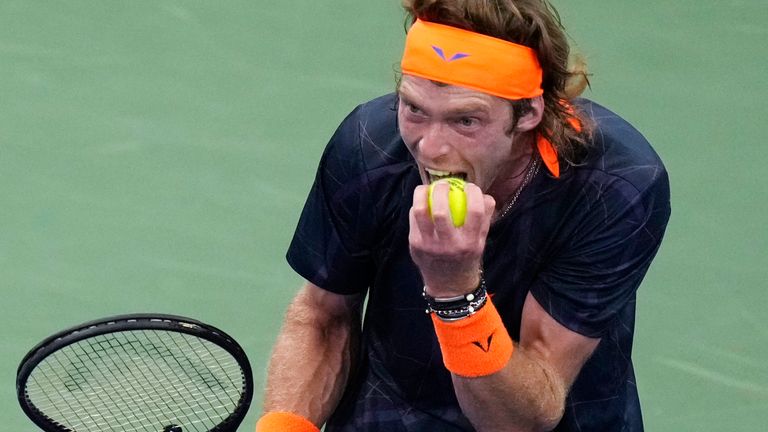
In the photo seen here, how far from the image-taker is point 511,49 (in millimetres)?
3697

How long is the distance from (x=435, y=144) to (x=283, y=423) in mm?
907

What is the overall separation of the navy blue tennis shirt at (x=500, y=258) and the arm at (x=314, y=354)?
0.17ft

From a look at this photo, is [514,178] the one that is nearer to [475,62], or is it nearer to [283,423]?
[475,62]

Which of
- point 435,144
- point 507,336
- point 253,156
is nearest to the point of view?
point 435,144

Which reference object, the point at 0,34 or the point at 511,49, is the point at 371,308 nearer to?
the point at 511,49

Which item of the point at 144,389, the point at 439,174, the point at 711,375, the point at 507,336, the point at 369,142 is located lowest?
the point at 711,375

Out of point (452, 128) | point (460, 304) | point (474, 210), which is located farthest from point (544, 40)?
point (460, 304)

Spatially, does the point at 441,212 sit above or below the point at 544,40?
below

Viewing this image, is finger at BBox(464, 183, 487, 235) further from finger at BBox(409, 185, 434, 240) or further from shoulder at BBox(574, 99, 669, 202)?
shoulder at BBox(574, 99, 669, 202)

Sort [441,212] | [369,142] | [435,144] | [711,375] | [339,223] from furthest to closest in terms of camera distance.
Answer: [711,375]
[339,223]
[369,142]
[435,144]
[441,212]

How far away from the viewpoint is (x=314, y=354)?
4.29 m

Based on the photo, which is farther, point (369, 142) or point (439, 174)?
point (369, 142)

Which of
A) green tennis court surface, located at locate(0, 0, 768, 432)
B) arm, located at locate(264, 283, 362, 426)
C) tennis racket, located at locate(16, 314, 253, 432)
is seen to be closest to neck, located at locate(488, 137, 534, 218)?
arm, located at locate(264, 283, 362, 426)

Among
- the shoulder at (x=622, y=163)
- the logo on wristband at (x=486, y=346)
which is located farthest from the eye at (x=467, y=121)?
the logo on wristband at (x=486, y=346)
